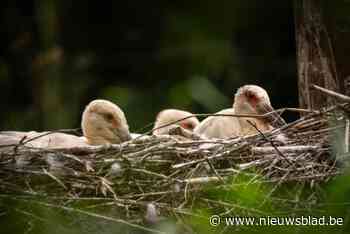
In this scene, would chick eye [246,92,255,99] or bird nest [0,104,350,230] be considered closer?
bird nest [0,104,350,230]

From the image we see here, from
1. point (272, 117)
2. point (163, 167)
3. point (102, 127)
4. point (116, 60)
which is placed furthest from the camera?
point (116, 60)

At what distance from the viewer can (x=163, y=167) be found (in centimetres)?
815

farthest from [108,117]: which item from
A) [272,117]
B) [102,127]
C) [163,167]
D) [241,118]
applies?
[163,167]

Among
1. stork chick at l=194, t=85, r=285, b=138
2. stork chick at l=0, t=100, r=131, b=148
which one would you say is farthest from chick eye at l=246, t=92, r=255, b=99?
stork chick at l=0, t=100, r=131, b=148

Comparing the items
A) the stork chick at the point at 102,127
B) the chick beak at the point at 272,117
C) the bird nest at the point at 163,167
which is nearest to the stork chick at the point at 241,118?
the chick beak at the point at 272,117

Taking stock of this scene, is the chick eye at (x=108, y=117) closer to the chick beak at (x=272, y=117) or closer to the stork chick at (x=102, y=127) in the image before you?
the stork chick at (x=102, y=127)

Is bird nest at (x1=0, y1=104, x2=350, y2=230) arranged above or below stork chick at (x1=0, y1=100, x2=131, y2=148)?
above

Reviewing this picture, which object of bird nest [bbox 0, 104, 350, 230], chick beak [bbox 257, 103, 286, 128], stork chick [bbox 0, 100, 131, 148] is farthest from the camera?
stork chick [bbox 0, 100, 131, 148]

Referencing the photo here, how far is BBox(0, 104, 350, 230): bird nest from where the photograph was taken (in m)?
7.72

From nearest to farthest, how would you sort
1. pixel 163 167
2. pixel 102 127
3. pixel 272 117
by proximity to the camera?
pixel 163 167 < pixel 272 117 < pixel 102 127

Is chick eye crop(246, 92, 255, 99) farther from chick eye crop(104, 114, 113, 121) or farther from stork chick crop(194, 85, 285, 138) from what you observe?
chick eye crop(104, 114, 113, 121)

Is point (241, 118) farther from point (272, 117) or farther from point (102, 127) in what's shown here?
point (102, 127)

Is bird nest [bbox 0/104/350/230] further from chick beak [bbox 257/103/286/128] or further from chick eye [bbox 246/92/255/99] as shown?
chick eye [bbox 246/92/255/99]

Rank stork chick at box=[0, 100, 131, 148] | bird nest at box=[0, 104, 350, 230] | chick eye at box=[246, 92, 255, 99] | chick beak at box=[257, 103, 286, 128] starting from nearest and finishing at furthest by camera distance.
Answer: bird nest at box=[0, 104, 350, 230]
chick beak at box=[257, 103, 286, 128]
stork chick at box=[0, 100, 131, 148]
chick eye at box=[246, 92, 255, 99]
